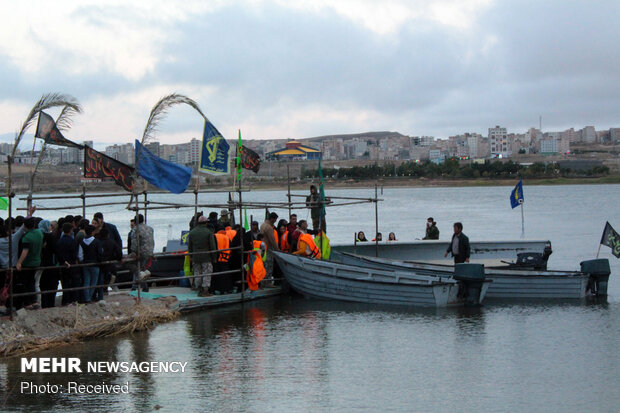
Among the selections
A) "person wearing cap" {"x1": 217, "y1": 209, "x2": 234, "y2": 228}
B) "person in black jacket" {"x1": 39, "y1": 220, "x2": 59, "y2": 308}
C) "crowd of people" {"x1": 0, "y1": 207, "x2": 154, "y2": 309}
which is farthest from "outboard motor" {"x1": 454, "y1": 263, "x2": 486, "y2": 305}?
"person in black jacket" {"x1": 39, "y1": 220, "x2": 59, "y2": 308}

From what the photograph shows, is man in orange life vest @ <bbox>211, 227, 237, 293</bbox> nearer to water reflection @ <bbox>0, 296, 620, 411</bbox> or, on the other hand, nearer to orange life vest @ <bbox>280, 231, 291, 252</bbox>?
water reflection @ <bbox>0, 296, 620, 411</bbox>

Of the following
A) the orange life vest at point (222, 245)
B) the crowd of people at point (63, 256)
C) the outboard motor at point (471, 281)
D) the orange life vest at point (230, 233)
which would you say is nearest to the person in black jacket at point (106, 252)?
the crowd of people at point (63, 256)

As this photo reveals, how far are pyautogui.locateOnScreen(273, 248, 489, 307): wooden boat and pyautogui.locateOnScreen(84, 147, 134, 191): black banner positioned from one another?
448 centimetres

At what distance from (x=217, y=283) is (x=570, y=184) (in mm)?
141488

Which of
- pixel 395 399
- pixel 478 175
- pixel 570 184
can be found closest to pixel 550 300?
pixel 395 399

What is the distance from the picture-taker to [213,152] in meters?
16.8

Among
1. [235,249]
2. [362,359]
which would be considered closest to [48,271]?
[235,249]

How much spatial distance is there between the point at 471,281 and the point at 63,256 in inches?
338

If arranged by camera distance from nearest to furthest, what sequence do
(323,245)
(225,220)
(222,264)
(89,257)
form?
(89,257) → (222,264) → (323,245) → (225,220)

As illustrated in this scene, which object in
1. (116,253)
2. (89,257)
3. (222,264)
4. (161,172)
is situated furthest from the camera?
(222,264)

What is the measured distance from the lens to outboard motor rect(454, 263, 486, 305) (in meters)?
16.5

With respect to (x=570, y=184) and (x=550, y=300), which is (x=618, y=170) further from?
(x=550, y=300)

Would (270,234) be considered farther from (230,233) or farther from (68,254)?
(68,254)

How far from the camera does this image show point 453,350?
42.9ft
